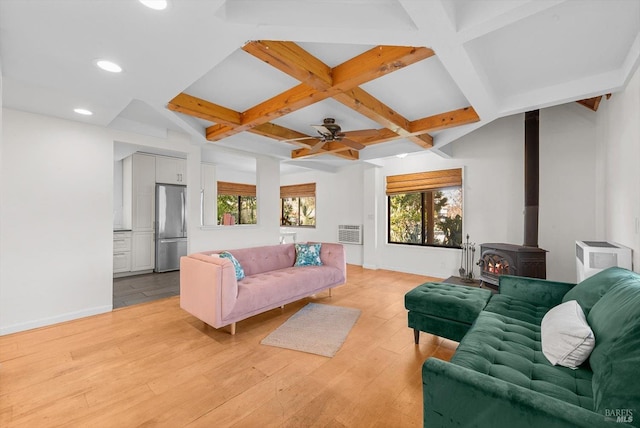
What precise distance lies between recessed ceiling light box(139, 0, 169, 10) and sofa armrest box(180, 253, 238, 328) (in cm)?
204

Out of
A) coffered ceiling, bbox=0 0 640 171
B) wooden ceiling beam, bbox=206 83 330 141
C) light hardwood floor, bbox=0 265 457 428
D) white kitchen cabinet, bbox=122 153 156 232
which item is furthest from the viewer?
white kitchen cabinet, bbox=122 153 156 232

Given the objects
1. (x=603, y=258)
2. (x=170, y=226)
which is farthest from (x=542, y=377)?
(x=170, y=226)

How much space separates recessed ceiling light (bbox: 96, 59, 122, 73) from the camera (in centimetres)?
196

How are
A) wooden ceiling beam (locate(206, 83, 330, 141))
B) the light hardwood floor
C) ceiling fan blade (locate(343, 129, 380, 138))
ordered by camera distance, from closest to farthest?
1. the light hardwood floor
2. wooden ceiling beam (locate(206, 83, 330, 141))
3. ceiling fan blade (locate(343, 129, 380, 138))

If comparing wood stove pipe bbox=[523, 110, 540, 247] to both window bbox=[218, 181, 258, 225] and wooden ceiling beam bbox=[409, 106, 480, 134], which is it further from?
window bbox=[218, 181, 258, 225]

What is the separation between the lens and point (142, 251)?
5.49 meters

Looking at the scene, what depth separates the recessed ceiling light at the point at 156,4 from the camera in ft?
4.50

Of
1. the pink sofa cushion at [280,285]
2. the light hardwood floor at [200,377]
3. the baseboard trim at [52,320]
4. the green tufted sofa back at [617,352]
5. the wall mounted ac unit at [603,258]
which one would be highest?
the wall mounted ac unit at [603,258]

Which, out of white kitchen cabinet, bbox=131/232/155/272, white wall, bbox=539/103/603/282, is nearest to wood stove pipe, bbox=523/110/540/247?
white wall, bbox=539/103/603/282

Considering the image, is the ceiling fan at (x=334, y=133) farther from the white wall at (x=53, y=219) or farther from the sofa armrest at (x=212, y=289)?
the white wall at (x=53, y=219)

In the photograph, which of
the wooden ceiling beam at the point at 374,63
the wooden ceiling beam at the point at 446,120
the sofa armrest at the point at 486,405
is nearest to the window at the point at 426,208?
the wooden ceiling beam at the point at 446,120

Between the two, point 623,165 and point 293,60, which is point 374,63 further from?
point 623,165

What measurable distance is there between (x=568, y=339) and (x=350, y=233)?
531 cm

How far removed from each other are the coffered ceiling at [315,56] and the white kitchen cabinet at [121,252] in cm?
269
